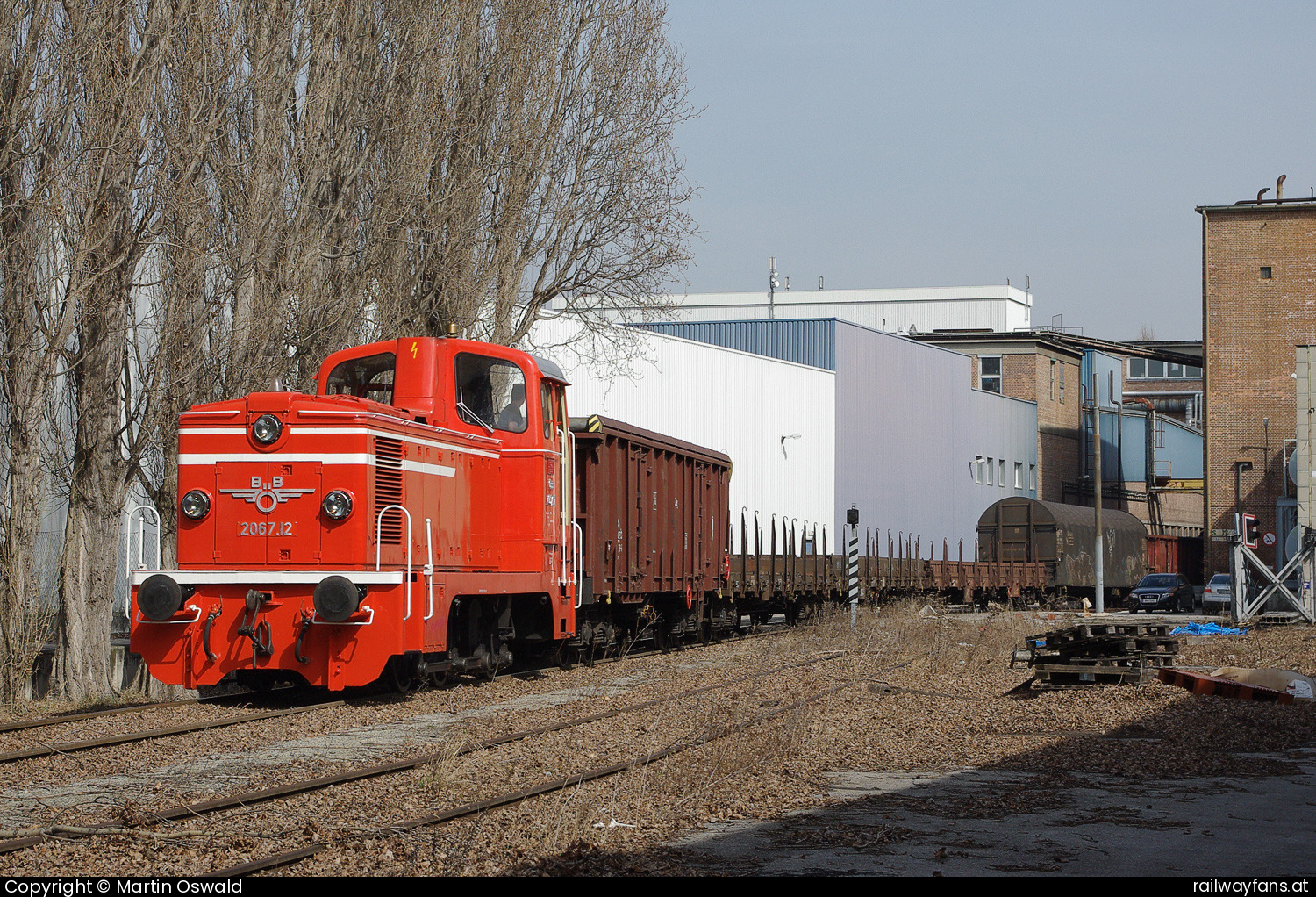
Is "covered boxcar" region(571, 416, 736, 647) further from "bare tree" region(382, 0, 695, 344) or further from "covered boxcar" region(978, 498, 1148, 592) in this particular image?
"covered boxcar" region(978, 498, 1148, 592)

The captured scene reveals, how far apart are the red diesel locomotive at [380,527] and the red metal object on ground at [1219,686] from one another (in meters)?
6.40

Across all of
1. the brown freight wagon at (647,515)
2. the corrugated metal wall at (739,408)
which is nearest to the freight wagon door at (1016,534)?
the corrugated metal wall at (739,408)

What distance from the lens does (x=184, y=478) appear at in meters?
11.8

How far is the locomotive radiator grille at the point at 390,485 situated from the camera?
11766 mm

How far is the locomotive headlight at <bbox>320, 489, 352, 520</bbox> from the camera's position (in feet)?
37.5

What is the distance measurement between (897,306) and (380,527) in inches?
2549

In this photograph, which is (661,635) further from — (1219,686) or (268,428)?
(268,428)

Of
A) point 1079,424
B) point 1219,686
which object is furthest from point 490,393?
point 1079,424

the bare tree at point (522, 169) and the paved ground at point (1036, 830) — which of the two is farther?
the bare tree at point (522, 169)

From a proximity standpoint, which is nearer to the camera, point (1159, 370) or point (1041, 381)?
point (1041, 381)

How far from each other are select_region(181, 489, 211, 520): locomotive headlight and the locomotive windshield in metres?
2.17

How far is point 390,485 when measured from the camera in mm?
11914

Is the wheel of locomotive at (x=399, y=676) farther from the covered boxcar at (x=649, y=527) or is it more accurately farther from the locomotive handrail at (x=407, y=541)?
the covered boxcar at (x=649, y=527)

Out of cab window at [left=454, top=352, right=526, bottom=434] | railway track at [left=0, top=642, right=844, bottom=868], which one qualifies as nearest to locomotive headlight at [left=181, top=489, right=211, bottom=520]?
cab window at [left=454, top=352, right=526, bottom=434]
